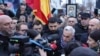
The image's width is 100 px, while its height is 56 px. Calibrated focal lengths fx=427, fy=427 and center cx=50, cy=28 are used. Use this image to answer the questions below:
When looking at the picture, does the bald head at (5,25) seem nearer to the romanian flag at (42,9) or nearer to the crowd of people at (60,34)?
the crowd of people at (60,34)

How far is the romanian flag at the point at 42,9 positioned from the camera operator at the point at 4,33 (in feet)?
12.5

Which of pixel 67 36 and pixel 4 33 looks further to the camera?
pixel 67 36

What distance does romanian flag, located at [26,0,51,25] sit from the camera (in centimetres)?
921

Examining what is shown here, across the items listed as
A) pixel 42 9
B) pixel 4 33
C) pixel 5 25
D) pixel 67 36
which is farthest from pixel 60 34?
pixel 4 33

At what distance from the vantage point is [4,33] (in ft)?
16.1

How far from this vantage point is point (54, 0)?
13.5 metres

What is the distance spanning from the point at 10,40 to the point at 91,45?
1969 millimetres

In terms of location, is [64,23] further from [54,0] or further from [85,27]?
[54,0]

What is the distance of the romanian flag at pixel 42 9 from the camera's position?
9211 mm

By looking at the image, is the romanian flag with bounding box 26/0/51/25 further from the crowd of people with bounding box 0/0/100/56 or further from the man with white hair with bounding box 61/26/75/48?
the man with white hair with bounding box 61/26/75/48

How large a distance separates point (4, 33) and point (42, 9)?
4.61 meters

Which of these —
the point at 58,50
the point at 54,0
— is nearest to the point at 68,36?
the point at 58,50

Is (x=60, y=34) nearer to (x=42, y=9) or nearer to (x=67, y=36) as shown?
(x=67, y=36)

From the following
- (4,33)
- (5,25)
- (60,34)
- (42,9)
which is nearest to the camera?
(4,33)
